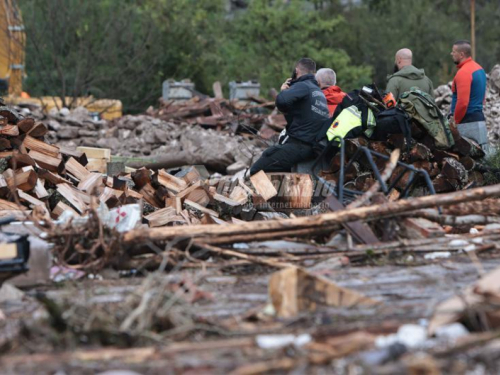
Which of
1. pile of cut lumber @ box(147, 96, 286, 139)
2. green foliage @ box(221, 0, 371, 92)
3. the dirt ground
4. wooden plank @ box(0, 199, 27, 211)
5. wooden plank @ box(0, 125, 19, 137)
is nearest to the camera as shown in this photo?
the dirt ground

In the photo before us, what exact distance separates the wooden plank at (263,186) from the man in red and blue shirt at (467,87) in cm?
278

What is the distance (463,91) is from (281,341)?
766 cm

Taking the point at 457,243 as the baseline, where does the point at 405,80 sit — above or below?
above

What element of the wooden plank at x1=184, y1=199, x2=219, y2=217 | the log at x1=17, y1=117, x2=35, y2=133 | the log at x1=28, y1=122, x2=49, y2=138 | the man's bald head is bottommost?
the wooden plank at x1=184, y1=199, x2=219, y2=217

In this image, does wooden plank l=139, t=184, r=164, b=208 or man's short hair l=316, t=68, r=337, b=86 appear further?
man's short hair l=316, t=68, r=337, b=86

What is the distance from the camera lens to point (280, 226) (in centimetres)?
580

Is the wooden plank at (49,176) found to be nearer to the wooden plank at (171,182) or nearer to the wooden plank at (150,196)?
the wooden plank at (150,196)

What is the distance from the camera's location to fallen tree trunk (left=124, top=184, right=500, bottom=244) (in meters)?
5.64

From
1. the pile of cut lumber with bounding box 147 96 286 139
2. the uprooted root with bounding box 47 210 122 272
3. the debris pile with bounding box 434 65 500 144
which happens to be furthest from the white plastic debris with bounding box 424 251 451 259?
the pile of cut lumber with bounding box 147 96 286 139

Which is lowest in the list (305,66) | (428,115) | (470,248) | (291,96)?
(470,248)

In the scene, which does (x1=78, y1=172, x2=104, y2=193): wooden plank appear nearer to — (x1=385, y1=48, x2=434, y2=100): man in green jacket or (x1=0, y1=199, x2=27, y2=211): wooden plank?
(x1=0, y1=199, x2=27, y2=211): wooden plank

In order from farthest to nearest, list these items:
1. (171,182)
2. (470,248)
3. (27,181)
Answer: (171,182) < (27,181) < (470,248)

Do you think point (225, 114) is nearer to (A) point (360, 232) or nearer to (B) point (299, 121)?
(B) point (299, 121)

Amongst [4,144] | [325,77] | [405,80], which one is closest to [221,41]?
[325,77]
